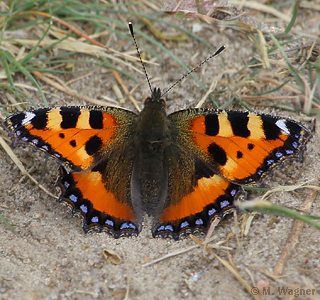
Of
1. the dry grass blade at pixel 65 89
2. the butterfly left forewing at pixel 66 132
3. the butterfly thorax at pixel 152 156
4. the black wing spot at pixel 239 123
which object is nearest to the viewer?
the butterfly left forewing at pixel 66 132

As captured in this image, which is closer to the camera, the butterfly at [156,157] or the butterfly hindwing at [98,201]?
the butterfly at [156,157]

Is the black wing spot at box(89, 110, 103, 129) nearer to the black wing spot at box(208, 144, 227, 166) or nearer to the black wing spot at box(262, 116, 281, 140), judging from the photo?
the black wing spot at box(208, 144, 227, 166)

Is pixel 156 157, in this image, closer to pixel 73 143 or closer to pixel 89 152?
pixel 89 152

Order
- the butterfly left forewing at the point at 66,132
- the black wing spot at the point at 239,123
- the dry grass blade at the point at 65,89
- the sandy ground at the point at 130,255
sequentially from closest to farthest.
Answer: the sandy ground at the point at 130,255 → the butterfly left forewing at the point at 66,132 → the black wing spot at the point at 239,123 → the dry grass blade at the point at 65,89

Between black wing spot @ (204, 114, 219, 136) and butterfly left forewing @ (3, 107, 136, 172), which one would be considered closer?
butterfly left forewing @ (3, 107, 136, 172)

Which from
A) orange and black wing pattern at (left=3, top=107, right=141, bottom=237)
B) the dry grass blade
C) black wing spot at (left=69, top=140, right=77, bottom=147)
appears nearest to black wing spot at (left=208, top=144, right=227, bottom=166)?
orange and black wing pattern at (left=3, top=107, right=141, bottom=237)

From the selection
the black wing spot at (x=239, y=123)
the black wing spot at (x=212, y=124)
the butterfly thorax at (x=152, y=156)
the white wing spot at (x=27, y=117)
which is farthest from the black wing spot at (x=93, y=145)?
the black wing spot at (x=239, y=123)

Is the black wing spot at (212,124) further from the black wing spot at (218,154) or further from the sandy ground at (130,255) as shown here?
the sandy ground at (130,255)
